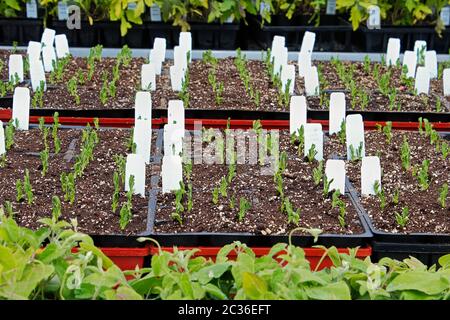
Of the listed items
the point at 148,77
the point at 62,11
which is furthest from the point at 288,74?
the point at 62,11

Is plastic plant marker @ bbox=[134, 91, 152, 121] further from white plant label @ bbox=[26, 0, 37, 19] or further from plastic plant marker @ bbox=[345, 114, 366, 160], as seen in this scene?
white plant label @ bbox=[26, 0, 37, 19]

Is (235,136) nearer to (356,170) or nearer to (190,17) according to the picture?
(356,170)

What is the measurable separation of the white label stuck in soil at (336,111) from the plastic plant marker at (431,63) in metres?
0.93

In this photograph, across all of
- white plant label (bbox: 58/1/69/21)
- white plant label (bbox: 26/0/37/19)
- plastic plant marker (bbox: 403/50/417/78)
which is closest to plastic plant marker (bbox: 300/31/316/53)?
plastic plant marker (bbox: 403/50/417/78)

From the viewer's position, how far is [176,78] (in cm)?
350

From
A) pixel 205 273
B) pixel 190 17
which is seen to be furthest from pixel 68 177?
pixel 190 17

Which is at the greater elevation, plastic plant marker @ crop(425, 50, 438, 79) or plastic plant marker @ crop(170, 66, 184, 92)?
plastic plant marker @ crop(425, 50, 438, 79)

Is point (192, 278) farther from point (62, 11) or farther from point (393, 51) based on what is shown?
point (62, 11)

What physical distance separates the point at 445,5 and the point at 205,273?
381cm

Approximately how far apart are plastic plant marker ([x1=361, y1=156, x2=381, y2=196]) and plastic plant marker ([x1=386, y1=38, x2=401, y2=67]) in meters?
1.74

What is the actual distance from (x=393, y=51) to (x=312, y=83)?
2.63 ft

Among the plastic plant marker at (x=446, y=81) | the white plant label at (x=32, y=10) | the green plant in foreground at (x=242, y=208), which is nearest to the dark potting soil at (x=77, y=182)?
the green plant in foreground at (x=242, y=208)

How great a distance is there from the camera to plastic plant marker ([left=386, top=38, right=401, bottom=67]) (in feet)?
13.3

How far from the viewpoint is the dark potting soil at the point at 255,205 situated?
2244mm
